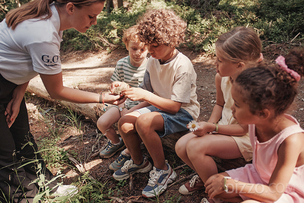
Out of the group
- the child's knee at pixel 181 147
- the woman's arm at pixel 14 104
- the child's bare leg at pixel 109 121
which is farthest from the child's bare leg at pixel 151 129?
the woman's arm at pixel 14 104

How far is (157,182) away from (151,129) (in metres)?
0.52

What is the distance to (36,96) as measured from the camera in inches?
186

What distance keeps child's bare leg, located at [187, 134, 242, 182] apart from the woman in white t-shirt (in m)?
1.15

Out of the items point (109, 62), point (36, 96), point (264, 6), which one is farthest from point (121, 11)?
point (36, 96)

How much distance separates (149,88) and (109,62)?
4.91m

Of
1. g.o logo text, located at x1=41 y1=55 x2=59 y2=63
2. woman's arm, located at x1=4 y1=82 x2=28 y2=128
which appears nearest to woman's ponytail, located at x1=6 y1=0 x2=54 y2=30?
g.o logo text, located at x1=41 y1=55 x2=59 y2=63

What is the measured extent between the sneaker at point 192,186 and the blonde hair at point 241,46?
1.08 metres

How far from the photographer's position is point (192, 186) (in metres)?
2.03

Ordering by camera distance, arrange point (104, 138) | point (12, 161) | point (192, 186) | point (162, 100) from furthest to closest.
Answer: point (104, 138) < point (162, 100) < point (192, 186) < point (12, 161)

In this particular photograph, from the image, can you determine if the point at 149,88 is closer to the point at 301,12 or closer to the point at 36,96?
the point at 36,96

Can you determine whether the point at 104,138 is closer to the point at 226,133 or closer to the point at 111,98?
the point at 111,98

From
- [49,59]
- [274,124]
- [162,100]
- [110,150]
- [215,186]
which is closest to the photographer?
[274,124]

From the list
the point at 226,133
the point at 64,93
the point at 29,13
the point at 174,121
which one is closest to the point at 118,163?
the point at 174,121

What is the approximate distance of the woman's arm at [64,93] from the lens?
1.78m
